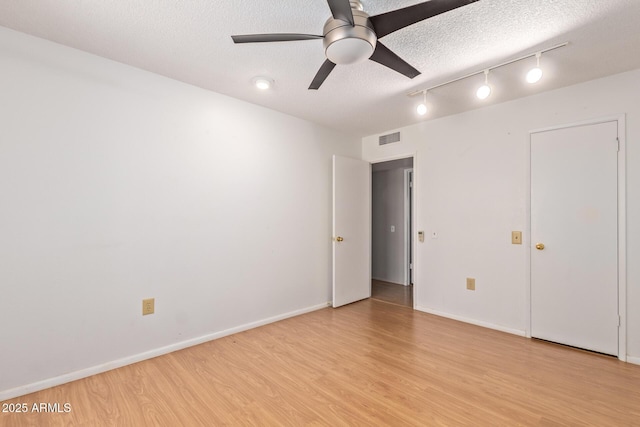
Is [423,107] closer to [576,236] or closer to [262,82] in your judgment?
[262,82]

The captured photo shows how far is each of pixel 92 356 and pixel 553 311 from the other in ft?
13.2

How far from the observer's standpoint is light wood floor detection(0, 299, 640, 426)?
1.75 meters

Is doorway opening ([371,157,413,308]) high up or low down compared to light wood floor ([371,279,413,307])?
up

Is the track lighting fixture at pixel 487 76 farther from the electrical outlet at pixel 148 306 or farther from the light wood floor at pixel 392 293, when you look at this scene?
the electrical outlet at pixel 148 306

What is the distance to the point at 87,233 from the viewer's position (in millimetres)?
2176

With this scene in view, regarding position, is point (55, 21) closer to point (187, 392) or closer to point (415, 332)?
point (187, 392)

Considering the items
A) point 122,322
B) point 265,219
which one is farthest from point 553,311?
point 122,322

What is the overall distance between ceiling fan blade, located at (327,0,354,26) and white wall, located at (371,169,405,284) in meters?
4.03

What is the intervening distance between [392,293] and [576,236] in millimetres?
2532

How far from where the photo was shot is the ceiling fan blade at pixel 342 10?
1.33m

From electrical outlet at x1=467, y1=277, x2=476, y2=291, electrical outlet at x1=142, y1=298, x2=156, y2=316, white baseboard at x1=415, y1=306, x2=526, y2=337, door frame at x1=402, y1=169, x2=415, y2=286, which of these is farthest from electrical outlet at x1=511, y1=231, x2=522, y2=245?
electrical outlet at x1=142, y1=298, x2=156, y2=316

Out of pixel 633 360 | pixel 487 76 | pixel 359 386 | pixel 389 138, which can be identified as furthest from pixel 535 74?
pixel 359 386

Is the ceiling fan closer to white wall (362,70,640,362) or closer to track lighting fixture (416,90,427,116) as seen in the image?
track lighting fixture (416,90,427,116)

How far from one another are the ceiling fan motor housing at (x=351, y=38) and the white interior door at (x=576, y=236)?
2292 mm
